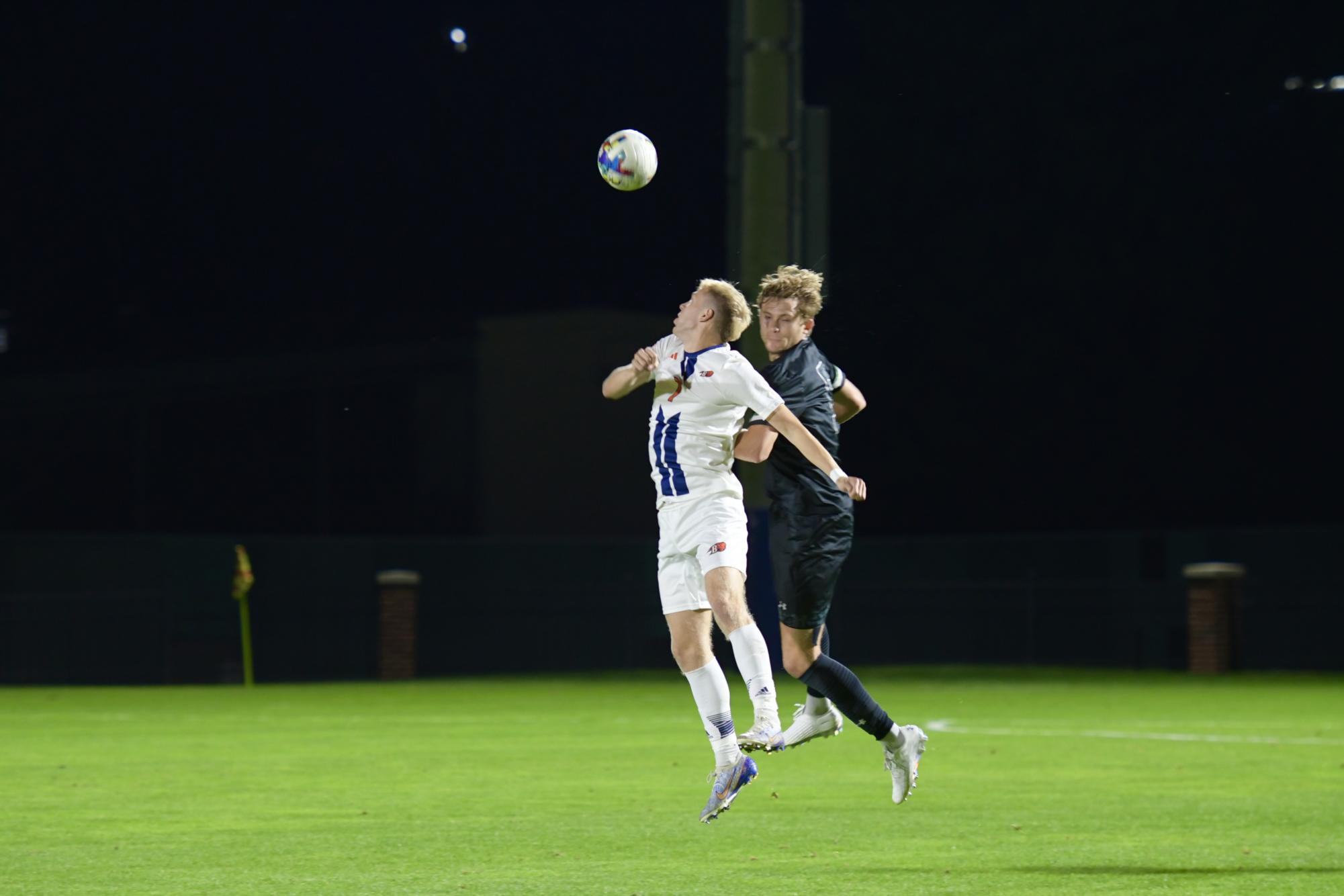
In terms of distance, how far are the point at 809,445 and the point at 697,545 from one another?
0.77m

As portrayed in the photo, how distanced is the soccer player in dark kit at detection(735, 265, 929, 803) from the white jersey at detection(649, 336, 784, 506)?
0.44 m

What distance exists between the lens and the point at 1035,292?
45594 mm

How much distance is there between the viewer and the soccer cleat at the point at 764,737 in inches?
362

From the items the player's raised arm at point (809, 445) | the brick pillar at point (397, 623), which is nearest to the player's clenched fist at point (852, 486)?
the player's raised arm at point (809, 445)

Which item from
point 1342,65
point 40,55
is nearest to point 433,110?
point 40,55

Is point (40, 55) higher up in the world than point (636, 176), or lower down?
higher up

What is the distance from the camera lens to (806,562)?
32.5ft

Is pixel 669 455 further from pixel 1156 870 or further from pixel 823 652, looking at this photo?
pixel 1156 870

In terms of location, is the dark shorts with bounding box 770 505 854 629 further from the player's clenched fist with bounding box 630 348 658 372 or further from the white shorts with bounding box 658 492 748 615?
the player's clenched fist with bounding box 630 348 658 372

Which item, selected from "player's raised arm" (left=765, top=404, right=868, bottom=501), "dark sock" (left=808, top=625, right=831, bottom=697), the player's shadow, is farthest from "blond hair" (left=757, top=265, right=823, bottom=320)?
the player's shadow

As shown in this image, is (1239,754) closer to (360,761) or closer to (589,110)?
(360,761)

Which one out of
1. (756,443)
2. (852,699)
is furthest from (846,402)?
(852,699)

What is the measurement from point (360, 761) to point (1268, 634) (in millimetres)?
22022

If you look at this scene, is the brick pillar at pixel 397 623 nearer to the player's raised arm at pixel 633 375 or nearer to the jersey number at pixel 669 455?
the jersey number at pixel 669 455
